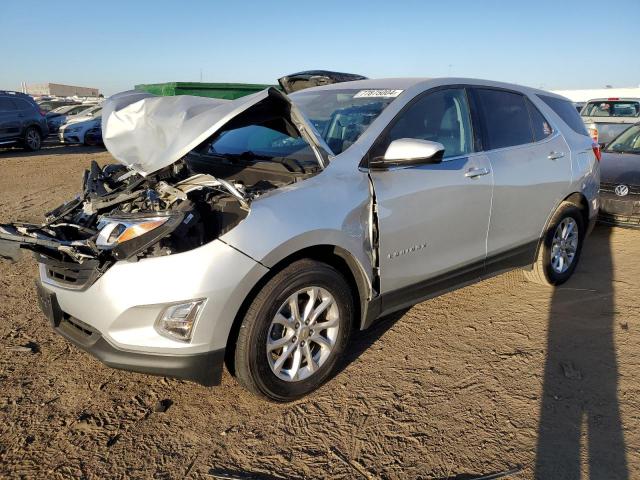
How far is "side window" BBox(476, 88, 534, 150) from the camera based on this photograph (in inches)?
152

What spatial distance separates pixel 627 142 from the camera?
7.39 metres

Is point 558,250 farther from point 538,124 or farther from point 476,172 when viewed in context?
point 476,172

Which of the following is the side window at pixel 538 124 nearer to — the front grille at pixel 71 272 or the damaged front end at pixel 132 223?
the damaged front end at pixel 132 223

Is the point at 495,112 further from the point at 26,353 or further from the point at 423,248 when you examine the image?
the point at 26,353

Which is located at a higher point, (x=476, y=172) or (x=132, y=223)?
(x=476, y=172)

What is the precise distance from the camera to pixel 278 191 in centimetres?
279

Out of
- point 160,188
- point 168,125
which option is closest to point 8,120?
point 168,125

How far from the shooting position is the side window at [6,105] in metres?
15.2

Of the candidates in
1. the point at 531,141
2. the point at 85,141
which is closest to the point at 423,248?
the point at 531,141

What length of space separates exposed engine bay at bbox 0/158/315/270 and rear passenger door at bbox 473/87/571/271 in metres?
1.64

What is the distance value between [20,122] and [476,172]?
16195 millimetres

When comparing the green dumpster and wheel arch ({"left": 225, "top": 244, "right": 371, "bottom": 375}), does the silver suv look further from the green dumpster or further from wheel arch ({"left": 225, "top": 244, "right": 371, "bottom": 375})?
the green dumpster

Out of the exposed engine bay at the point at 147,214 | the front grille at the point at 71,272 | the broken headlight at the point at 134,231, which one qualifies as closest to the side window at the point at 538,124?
the exposed engine bay at the point at 147,214

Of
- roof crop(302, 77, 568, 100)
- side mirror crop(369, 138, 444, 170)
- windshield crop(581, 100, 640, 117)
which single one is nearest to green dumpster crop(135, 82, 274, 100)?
windshield crop(581, 100, 640, 117)
